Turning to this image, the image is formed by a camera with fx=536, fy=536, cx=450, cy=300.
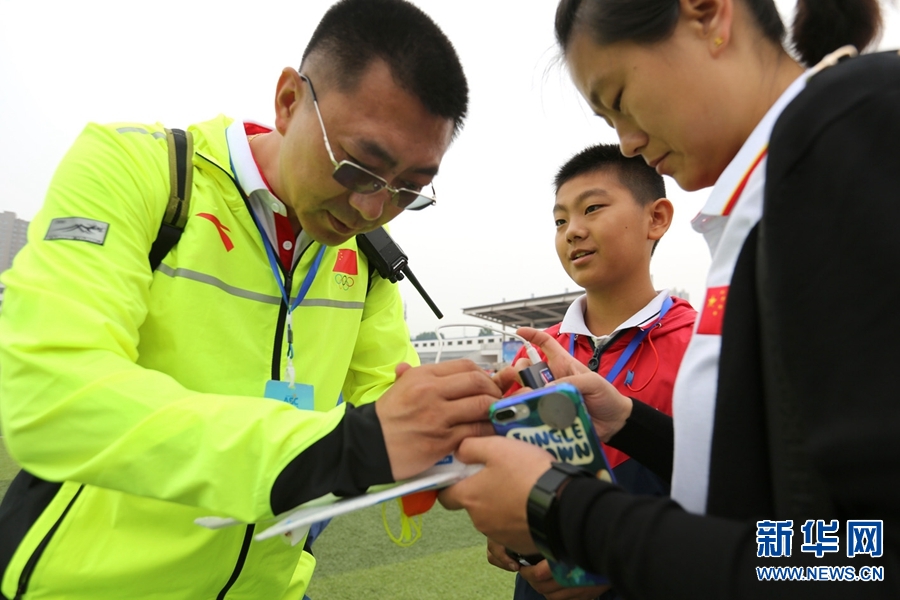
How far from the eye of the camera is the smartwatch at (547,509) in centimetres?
77

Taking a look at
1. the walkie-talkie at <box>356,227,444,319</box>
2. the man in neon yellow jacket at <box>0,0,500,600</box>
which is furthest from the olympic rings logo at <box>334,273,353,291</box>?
the walkie-talkie at <box>356,227,444,319</box>

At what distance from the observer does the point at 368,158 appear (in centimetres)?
133

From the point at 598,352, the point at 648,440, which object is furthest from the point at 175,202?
the point at 598,352

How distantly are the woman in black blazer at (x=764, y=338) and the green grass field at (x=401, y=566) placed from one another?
7.68ft

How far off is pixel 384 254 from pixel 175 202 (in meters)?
0.65

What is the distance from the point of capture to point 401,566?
3346 millimetres

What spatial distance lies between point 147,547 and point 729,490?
1157 millimetres

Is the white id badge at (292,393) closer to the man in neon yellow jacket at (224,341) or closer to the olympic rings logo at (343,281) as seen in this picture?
the man in neon yellow jacket at (224,341)

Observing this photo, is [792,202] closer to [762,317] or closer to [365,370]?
[762,317]

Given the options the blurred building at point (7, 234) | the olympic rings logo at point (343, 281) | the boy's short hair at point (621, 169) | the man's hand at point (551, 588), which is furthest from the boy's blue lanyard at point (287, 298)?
the blurred building at point (7, 234)

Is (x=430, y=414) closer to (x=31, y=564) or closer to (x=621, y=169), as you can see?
(x=31, y=564)

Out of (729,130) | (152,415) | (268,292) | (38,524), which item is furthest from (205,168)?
(729,130)

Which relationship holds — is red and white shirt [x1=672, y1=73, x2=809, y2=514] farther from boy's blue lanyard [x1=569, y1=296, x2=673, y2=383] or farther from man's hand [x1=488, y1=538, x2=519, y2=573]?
boy's blue lanyard [x1=569, y1=296, x2=673, y2=383]

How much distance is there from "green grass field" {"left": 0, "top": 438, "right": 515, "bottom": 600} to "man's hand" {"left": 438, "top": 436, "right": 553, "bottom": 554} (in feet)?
7.01
